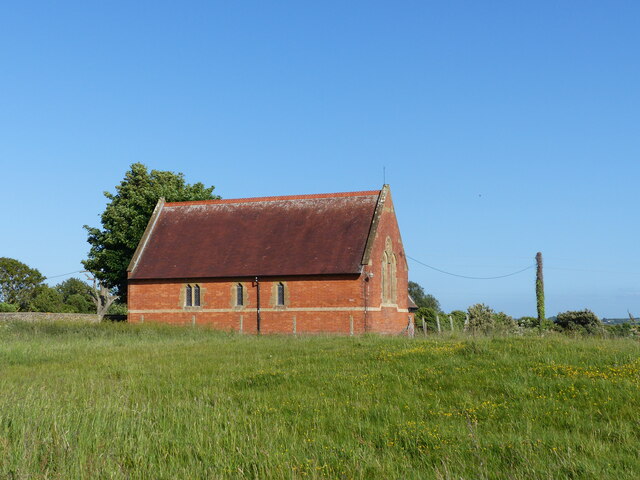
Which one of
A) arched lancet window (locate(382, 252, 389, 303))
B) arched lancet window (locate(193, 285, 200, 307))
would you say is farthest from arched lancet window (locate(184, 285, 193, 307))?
arched lancet window (locate(382, 252, 389, 303))

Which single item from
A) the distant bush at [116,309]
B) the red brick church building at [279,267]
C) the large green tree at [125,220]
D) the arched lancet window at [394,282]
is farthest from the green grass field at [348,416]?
the distant bush at [116,309]

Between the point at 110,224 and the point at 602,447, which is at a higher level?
the point at 110,224

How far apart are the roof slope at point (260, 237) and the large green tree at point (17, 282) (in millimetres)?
55416

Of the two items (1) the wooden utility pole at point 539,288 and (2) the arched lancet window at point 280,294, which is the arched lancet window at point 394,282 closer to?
(2) the arched lancet window at point 280,294

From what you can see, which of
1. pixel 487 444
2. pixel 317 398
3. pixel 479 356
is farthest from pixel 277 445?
pixel 479 356

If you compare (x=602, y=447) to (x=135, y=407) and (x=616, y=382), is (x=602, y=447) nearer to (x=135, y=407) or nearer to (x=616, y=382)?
(x=616, y=382)

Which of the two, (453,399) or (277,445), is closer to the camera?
(277,445)

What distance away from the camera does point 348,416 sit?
37.9ft

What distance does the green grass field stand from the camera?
857 cm

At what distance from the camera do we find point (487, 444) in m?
9.41

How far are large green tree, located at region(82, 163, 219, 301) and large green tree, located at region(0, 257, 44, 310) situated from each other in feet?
141

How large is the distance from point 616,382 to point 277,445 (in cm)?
726

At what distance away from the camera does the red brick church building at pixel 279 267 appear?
140 feet

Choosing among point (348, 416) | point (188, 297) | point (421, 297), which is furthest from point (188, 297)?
point (421, 297)
